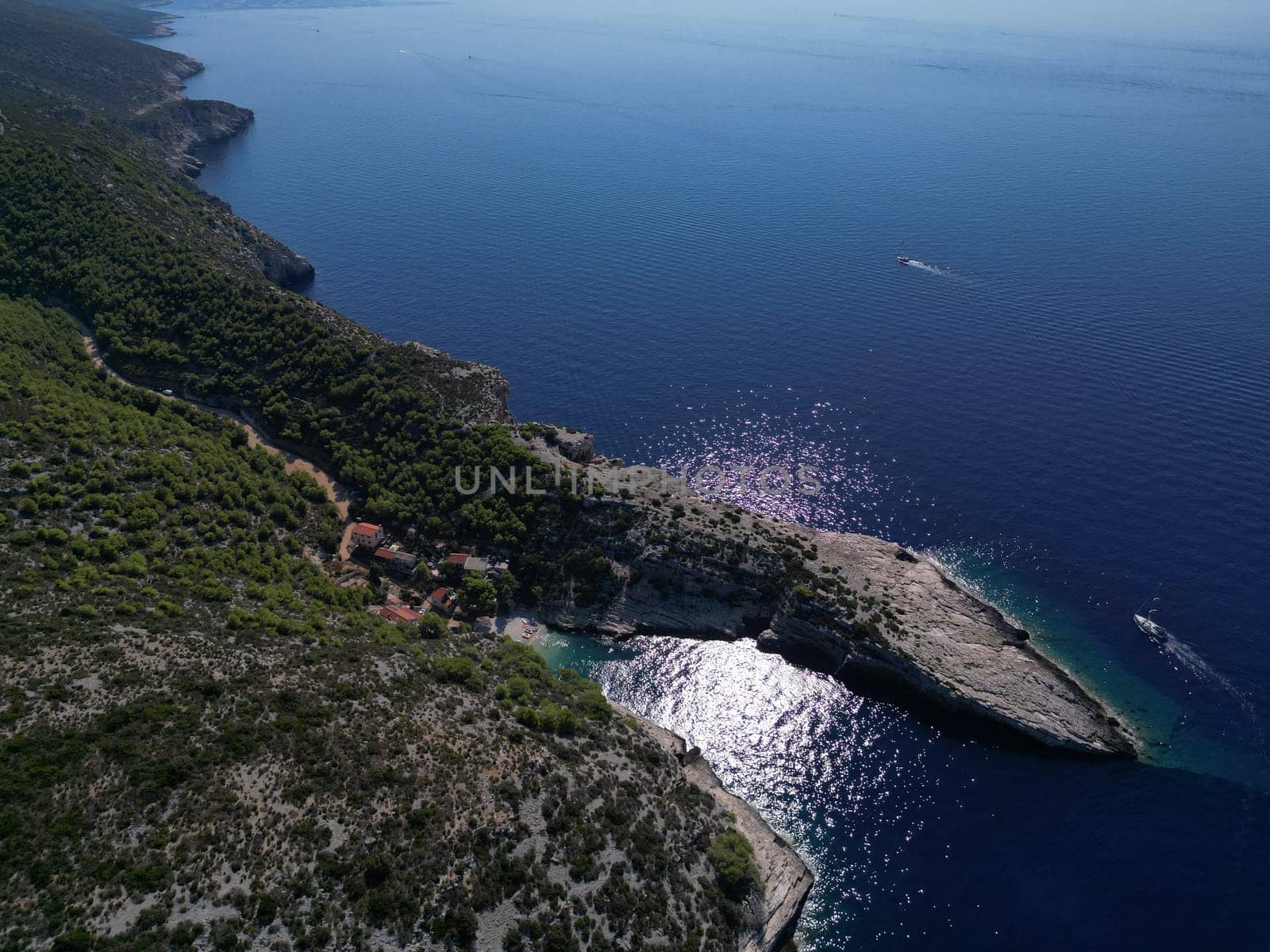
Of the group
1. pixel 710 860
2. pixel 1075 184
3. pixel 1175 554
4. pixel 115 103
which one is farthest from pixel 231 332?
pixel 1075 184

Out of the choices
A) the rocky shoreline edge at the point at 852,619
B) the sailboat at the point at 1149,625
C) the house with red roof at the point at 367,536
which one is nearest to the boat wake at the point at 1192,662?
the sailboat at the point at 1149,625

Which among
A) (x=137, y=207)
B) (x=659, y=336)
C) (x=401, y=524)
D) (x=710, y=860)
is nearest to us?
(x=710, y=860)

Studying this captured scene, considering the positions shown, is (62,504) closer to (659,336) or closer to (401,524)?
(401,524)

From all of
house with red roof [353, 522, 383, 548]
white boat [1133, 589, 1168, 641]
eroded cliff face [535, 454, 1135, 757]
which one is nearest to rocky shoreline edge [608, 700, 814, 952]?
eroded cliff face [535, 454, 1135, 757]

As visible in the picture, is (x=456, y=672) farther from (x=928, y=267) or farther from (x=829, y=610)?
(x=928, y=267)

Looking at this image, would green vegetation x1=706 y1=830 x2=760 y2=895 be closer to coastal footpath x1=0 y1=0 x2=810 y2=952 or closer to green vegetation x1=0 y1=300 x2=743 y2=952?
coastal footpath x1=0 y1=0 x2=810 y2=952

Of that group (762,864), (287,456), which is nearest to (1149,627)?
(762,864)
